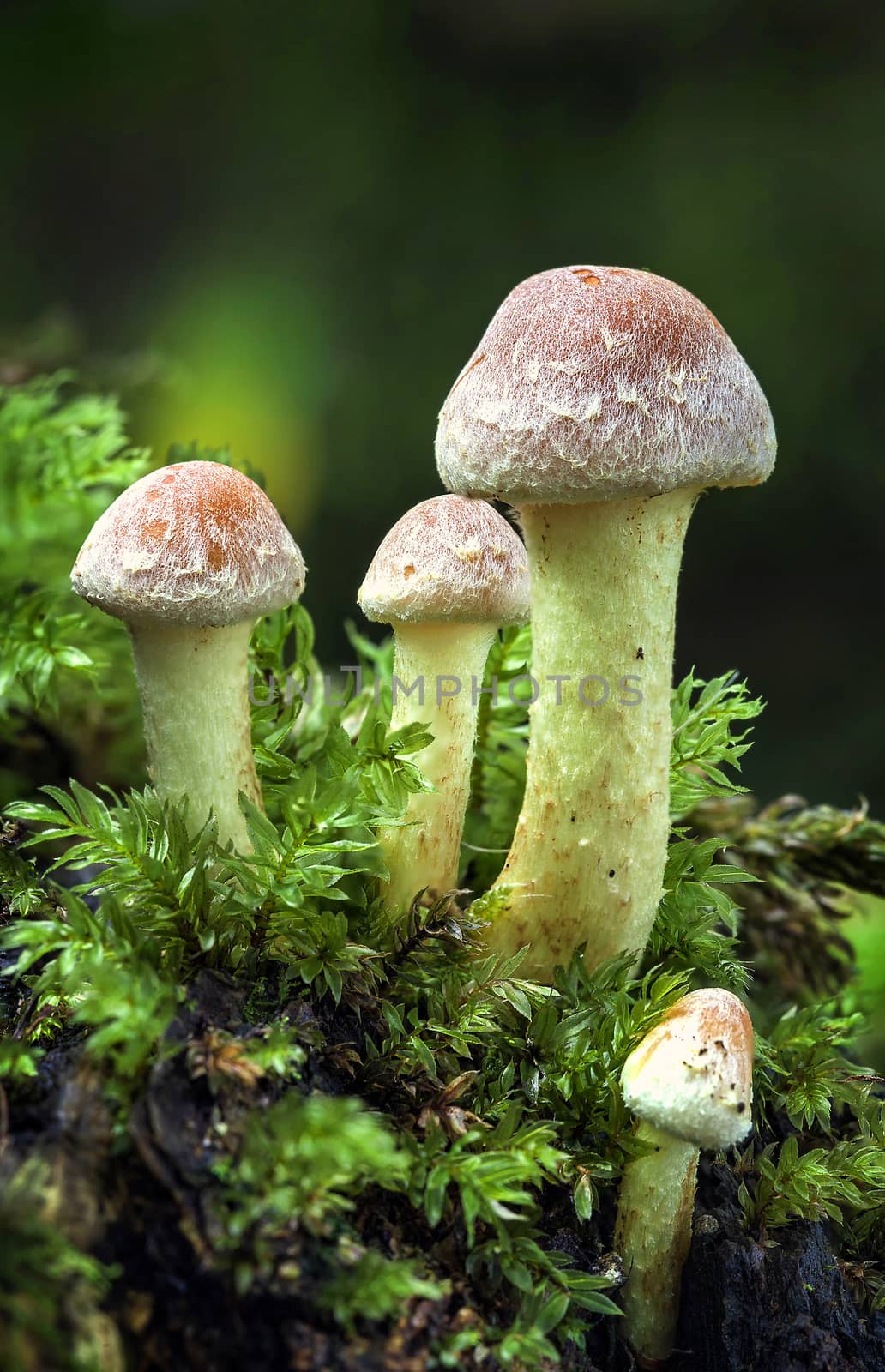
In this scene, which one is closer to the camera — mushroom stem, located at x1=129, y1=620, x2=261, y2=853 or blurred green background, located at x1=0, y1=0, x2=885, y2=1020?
mushroom stem, located at x1=129, y1=620, x2=261, y2=853

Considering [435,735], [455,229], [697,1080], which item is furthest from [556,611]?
[455,229]

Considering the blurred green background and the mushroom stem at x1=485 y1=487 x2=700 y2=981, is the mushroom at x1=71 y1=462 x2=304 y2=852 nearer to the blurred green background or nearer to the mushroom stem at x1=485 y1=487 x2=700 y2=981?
the mushroom stem at x1=485 y1=487 x2=700 y2=981

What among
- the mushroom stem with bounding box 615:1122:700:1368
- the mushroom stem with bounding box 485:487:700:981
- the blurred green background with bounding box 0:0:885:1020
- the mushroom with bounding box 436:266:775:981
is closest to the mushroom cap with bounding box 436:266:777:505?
the mushroom with bounding box 436:266:775:981

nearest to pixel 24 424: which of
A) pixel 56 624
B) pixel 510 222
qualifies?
pixel 56 624

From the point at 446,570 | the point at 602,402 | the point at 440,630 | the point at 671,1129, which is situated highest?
the point at 602,402

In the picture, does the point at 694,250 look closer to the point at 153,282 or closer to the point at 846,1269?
the point at 153,282

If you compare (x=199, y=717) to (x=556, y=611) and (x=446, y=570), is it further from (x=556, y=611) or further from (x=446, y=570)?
(x=556, y=611)

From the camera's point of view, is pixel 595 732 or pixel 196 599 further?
pixel 595 732

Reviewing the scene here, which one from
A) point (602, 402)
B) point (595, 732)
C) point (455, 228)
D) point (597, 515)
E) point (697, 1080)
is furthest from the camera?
point (455, 228)
